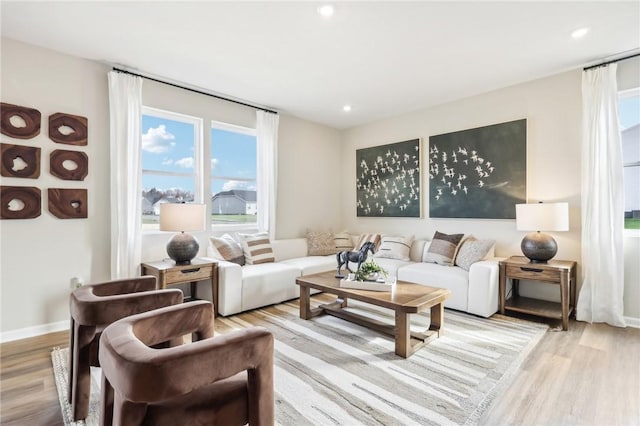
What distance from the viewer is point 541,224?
3.14 meters

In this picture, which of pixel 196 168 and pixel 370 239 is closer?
pixel 196 168

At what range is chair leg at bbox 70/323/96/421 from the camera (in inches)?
65.6

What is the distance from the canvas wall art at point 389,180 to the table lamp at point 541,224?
5.13 ft

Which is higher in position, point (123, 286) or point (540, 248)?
point (540, 248)

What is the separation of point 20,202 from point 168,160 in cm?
143

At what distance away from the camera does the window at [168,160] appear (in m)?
3.68

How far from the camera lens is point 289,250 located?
183 inches

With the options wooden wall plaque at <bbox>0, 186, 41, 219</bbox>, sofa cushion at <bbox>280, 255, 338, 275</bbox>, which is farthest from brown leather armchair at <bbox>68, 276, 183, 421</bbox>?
sofa cushion at <bbox>280, 255, 338, 275</bbox>

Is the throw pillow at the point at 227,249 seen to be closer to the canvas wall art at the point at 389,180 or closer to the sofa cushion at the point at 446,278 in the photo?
the sofa cushion at the point at 446,278

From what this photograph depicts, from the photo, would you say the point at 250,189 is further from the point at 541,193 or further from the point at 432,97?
the point at 541,193

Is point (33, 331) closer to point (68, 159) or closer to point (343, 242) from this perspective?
point (68, 159)

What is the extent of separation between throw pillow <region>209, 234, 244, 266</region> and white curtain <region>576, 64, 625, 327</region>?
3776 millimetres

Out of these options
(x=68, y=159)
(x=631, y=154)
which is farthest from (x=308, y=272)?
(x=631, y=154)

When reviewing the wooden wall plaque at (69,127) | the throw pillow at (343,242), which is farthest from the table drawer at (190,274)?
the throw pillow at (343,242)
